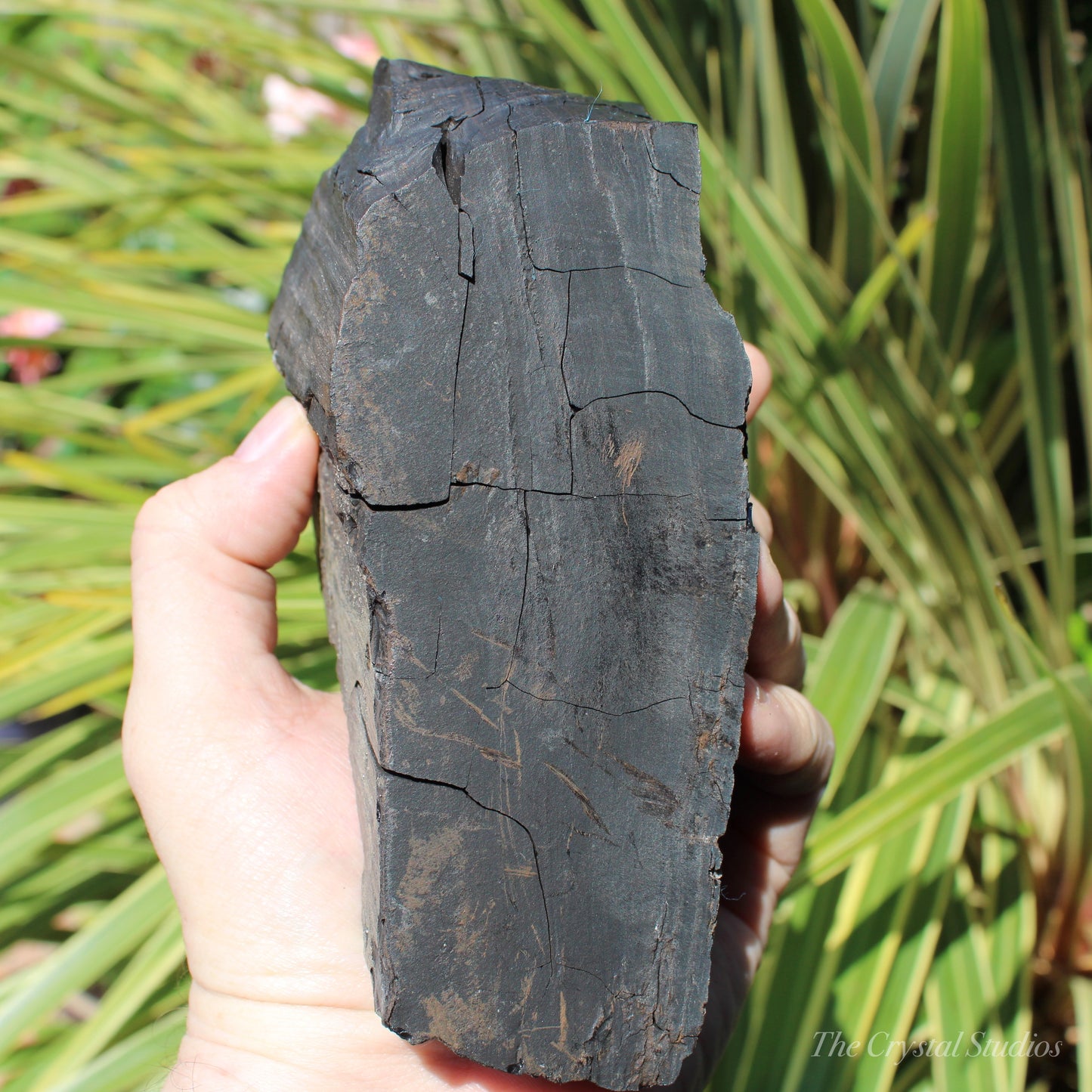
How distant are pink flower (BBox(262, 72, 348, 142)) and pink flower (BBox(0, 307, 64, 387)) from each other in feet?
Answer: 2.34

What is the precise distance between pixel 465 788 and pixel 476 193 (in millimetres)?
420

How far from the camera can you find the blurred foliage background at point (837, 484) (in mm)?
1209

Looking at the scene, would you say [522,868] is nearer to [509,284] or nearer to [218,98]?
[509,284]

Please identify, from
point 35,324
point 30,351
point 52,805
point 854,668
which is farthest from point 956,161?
point 30,351

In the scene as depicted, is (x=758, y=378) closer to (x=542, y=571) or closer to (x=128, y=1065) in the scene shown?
(x=542, y=571)

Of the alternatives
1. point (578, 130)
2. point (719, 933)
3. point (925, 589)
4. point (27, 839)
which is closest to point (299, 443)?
point (578, 130)

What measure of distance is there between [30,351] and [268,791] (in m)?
1.85

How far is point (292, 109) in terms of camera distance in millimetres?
2377

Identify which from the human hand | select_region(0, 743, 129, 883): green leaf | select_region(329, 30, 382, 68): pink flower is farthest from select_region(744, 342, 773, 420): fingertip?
select_region(329, 30, 382, 68): pink flower

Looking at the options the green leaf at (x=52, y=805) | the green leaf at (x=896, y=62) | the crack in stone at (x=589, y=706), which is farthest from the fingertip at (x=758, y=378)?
the green leaf at (x=52, y=805)

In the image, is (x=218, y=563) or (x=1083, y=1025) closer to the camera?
(x=218, y=563)

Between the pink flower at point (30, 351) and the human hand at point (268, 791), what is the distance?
128cm

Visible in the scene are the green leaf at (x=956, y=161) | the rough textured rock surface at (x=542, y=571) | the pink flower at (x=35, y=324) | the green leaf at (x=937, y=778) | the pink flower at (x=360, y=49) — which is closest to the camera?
the rough textured rock surface at (x=542, y=571)

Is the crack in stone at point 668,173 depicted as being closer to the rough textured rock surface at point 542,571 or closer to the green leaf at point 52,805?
the rough textured rock surface at point 542,571
